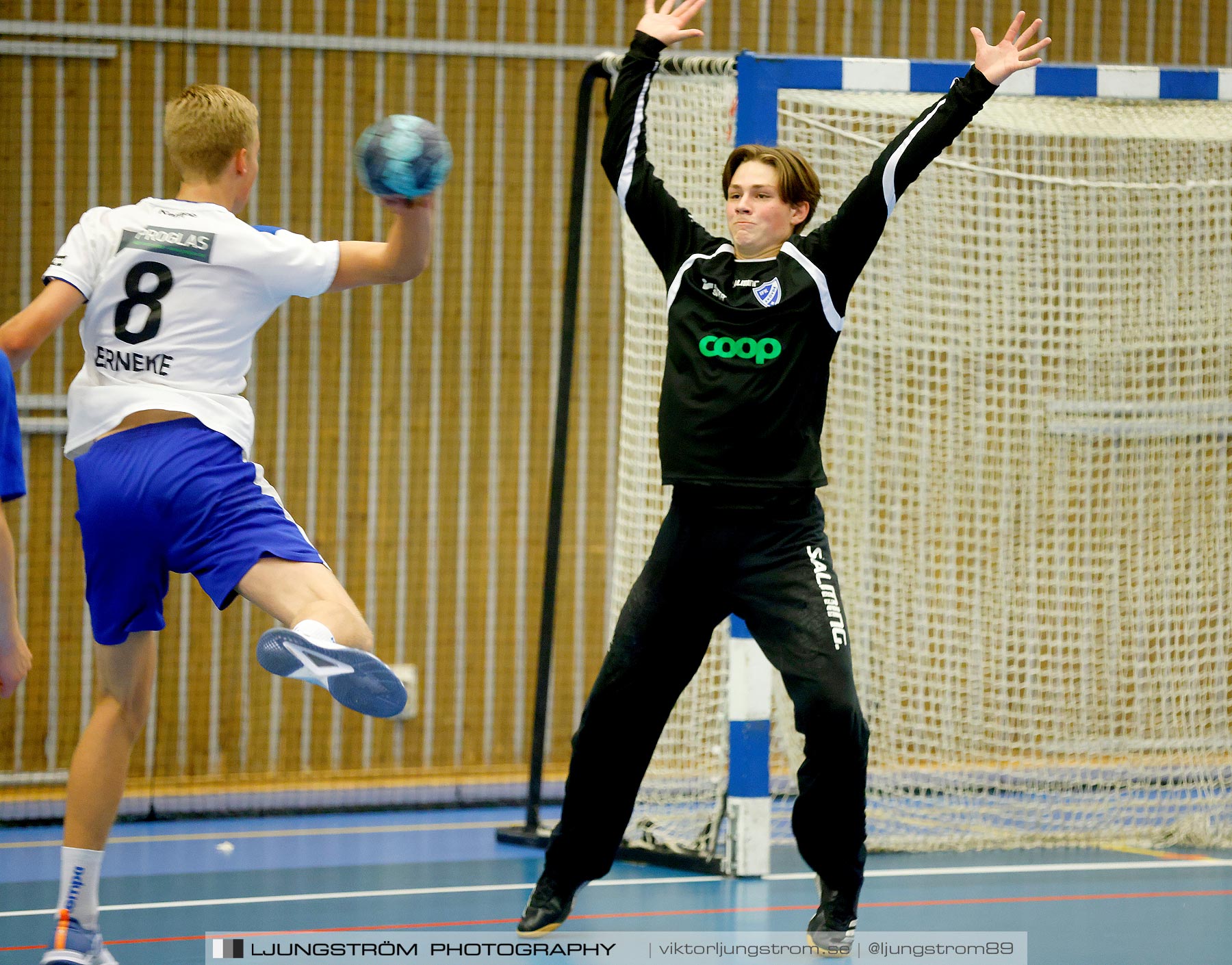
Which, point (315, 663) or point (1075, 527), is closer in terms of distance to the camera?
point (315, 663)

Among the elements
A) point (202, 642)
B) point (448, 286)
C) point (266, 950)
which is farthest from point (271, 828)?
point (448, 286)

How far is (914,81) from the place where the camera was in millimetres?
5129

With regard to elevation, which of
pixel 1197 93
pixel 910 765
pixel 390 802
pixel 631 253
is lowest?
pixel 390 802

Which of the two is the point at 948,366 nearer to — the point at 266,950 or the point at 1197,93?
the point at 1197,93

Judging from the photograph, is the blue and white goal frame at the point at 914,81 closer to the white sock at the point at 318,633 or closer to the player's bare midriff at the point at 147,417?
the player's bare midriff at the point at 147,417

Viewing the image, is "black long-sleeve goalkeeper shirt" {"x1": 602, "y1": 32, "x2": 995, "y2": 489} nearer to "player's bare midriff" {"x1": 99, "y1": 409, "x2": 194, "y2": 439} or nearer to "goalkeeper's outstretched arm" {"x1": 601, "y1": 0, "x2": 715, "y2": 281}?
"goalkeeper's outstretched arm" {"x1": 601, "y1": 0, "x2": 715, "y2": 281}

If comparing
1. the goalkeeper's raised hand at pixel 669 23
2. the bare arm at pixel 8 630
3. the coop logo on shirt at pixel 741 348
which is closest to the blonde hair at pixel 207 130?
the bare arm at pixel 8 630

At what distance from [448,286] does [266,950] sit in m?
3.74

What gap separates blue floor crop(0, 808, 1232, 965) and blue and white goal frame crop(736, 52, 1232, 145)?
8.41 ft

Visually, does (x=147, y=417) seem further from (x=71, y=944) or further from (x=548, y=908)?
(x=548, y=908)

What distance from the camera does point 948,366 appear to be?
228 inches

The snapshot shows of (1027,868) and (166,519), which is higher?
(166,519)

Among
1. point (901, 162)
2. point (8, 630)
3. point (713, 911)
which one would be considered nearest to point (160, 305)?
point (8, 630)

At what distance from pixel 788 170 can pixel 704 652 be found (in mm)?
1313
